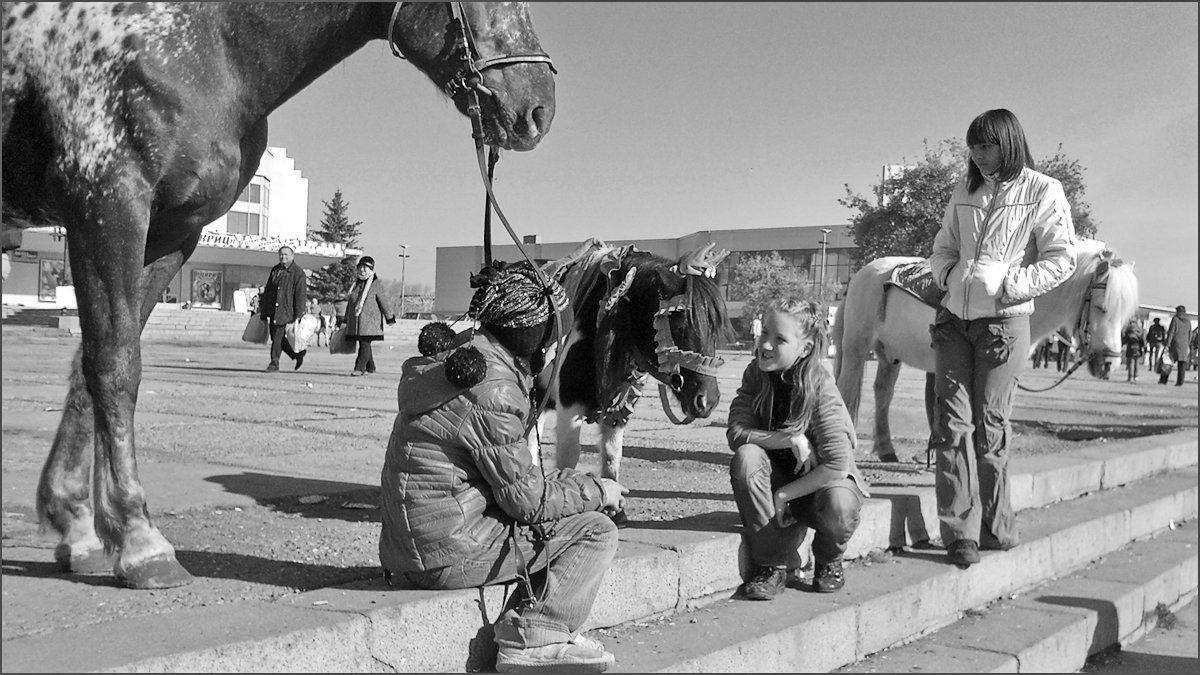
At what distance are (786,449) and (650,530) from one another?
0.71 metres

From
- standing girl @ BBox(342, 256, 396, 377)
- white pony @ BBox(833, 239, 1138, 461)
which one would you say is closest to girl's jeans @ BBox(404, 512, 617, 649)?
white pony @ BBox(833, 239, 1138, 461)

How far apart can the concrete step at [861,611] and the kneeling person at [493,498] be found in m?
0.35

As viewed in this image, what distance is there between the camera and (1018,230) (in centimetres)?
506

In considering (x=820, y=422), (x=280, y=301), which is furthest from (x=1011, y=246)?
(x=280, y=301)

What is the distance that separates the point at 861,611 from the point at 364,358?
37.2ft

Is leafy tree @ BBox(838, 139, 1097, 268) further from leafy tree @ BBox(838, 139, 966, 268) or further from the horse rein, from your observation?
the horse rein

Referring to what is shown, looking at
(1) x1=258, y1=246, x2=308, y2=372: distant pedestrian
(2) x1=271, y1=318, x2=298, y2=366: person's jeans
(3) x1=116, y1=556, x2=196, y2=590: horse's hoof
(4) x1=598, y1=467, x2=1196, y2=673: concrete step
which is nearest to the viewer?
(3) x1=116, y1=556, x2=196, y2=590: horse's hoof

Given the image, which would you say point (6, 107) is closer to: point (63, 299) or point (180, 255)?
point (180, 255)

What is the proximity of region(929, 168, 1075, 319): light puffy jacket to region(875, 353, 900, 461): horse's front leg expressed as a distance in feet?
8.14

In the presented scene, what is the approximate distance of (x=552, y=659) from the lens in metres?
3.10

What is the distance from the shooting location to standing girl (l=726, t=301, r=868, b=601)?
432 centimetres

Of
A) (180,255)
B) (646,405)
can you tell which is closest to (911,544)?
(180,255)

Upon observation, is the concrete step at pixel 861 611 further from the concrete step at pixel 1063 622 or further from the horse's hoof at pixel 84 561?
the horse's hoof at pixel 84 561

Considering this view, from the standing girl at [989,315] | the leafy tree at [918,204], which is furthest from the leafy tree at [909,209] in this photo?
the standing girl at [989,315]
